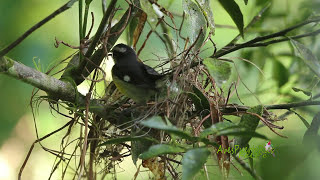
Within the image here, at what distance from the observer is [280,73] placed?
3.69 feet

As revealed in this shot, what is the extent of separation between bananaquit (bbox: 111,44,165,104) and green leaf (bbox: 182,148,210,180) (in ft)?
1.34

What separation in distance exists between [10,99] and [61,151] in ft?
0.61

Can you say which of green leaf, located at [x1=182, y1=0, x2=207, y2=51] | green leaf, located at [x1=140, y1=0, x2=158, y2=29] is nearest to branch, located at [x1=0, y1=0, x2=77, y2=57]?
green leaf, located at [x1=140, y1=0, x2=158, y2=29]

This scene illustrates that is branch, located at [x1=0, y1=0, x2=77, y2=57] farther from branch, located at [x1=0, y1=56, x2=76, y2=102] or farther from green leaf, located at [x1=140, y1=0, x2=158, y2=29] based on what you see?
green leaf, located at [x1=140, y1=0, x2=158, y2=29]

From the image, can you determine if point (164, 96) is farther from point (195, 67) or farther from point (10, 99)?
point (10, 99)

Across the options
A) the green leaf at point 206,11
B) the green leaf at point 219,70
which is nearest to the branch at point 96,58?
the green leaf at point 206,11

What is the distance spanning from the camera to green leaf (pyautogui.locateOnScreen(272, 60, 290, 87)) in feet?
3.62

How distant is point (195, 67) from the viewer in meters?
0.92

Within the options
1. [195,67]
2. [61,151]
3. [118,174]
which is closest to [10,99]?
[61,151]

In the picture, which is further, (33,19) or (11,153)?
(11,153)

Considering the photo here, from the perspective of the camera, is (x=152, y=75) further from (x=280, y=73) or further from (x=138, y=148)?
(x=280, y=73)

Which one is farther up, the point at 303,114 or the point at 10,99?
the point at 10,99

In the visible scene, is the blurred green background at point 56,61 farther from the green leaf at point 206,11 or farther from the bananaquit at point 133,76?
the green leaf at point 206,11

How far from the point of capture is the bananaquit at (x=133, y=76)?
3.08 feet
